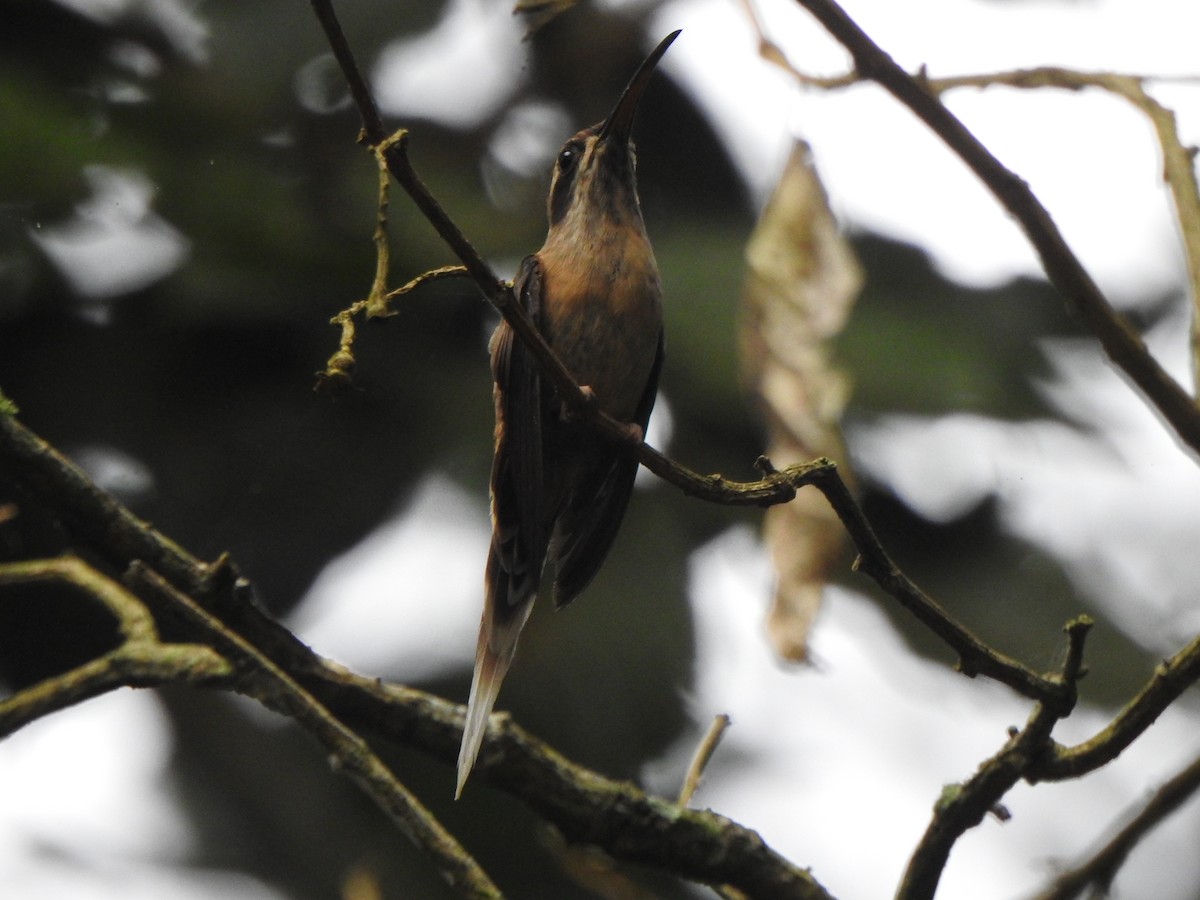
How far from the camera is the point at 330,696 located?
8.95 ft

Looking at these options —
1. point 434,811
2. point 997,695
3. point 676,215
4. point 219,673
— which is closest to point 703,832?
point 219,673

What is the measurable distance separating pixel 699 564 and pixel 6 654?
2.94 m

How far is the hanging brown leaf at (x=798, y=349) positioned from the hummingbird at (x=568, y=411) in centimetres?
40

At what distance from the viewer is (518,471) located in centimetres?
320

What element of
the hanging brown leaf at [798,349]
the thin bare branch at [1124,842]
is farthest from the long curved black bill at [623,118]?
the thin bare branch at [1124,842]

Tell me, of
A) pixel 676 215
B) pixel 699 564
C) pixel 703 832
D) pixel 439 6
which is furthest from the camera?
pixel 699 564

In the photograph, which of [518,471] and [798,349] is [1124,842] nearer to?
[798,349]

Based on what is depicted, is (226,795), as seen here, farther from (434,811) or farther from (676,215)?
(676,215)

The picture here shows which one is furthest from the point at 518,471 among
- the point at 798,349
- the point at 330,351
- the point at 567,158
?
the point at 330,351

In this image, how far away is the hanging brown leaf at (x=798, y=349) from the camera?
10.2 ft

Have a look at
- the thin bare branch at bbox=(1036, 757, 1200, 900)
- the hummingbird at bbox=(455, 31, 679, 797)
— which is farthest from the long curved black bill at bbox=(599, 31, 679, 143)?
the thin bare branch at bbox=(1036, 757, 1200, 900)

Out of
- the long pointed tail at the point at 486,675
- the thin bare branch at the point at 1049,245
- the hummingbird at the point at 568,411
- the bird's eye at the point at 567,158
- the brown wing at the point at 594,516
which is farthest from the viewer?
the bird's eye at the point at 567,158

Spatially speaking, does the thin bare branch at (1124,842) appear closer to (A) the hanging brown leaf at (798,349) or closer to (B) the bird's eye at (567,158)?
(A) the hanging brown leaf at (798,349)

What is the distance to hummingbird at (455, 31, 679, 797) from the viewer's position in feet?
10.7
